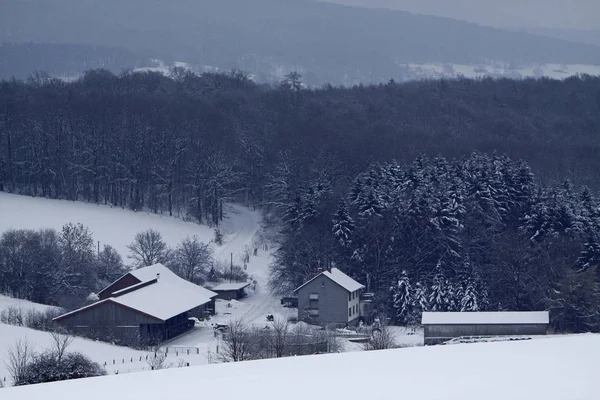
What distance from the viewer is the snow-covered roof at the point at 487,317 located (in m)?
29.7

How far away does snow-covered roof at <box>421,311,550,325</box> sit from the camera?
29673mm

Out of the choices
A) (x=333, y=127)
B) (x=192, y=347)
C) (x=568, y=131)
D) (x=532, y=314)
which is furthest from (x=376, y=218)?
(x=568, y=131)

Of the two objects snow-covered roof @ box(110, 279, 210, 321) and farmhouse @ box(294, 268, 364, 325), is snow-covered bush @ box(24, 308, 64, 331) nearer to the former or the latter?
snow-covered roof @ box(110, 279, 210, 321)

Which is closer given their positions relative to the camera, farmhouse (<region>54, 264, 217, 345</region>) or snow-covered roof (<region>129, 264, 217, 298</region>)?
farmhouse (<region>54, 264, 217, 345</region>)

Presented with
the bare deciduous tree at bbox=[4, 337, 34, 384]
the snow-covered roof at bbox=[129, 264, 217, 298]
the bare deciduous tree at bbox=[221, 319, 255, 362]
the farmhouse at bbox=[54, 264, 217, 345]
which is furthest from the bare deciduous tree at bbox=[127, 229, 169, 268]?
the bare deciduous tree at bbox=[221, 319, 255, 362]

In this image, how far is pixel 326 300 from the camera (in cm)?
3350

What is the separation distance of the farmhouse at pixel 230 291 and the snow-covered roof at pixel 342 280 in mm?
4966

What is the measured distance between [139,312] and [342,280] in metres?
8.47

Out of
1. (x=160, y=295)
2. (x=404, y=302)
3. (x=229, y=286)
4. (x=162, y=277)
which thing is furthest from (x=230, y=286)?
(x=404, y=302)

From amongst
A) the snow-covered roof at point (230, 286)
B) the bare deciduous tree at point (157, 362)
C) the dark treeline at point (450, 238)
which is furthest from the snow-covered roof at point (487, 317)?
the snow-covered roof at point (230, 286)

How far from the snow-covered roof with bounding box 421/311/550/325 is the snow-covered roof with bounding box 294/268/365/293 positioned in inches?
156

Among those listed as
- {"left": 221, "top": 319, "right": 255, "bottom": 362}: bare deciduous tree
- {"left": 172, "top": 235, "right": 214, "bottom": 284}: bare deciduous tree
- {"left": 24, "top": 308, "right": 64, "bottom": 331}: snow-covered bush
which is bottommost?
{"left": 221, "top": 319, "right": 255, "bottom": 362}: bare deciduous tree

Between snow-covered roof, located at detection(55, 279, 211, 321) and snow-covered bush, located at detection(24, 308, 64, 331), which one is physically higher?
snow-covered roof, located at detection(55, 279, 211, 321)

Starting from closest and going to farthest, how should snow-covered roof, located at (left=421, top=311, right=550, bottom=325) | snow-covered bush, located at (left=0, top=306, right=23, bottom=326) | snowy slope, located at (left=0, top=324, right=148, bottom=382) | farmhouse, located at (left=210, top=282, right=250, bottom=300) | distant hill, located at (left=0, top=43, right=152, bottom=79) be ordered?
1. snowy slope, located at (left=0, top=324, right=148, bottom=382)
2. snow-covered bush, located at (left=0, top=306, right=23, bottom=326)
3. snow-covered roof, located at (left=421, top=311, right=550, bottom=325)
4. farmhouse, located at (left=210, top=282, right=250, bottom=300)
5. distant hill, located at (left=0, top=43, right=152, bottom=79)
